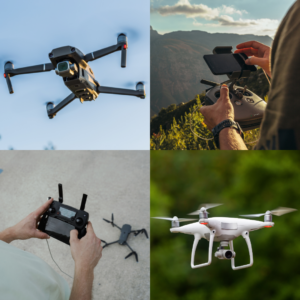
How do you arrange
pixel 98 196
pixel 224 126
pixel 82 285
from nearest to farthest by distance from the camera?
pixel 82 285
pixel 224 126
pixel 98 196

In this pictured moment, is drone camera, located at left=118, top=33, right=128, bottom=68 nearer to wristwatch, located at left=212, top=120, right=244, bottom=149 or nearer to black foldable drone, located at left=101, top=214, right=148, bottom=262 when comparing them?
wristwatch, located at left=212, top=120, right=244, bottom=149

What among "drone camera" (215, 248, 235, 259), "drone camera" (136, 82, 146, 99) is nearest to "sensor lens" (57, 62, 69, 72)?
"drone camera" (136, 82, 146, 99)

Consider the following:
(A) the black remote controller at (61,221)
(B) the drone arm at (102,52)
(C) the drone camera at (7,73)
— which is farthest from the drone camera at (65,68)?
(A) the black remote controller at (61,221)

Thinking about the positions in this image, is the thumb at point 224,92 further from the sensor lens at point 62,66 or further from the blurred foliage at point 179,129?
→ the sensor lens at point 62,66

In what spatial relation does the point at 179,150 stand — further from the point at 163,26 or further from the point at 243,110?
the point at 163,26

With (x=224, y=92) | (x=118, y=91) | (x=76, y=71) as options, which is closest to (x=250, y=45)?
(x=224, y=92)

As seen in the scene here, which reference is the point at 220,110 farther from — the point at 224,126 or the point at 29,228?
the point at 29,228

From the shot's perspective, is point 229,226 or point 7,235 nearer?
point 7,235
